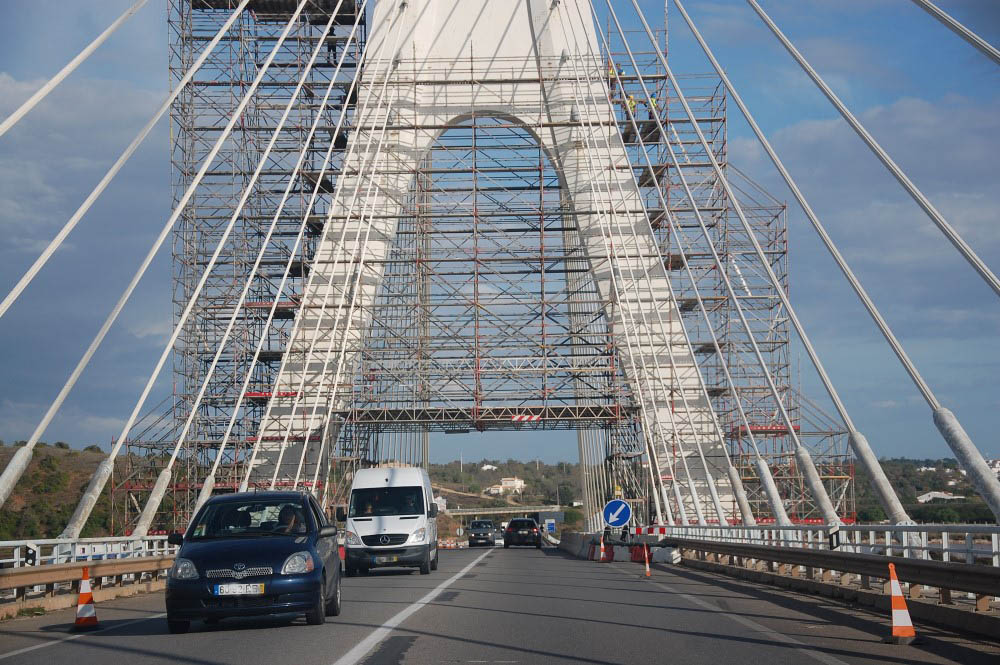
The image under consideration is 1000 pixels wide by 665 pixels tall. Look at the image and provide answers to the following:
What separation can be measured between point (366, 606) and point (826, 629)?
19.0 feet

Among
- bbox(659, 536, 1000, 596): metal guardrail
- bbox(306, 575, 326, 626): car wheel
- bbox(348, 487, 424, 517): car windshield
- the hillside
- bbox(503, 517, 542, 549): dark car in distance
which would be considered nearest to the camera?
bbox(659, 536, 1000, 596): metal guardrail

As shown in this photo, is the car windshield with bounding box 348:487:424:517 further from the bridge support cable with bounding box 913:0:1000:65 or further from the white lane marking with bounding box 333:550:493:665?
the bridge support cable with bounding box 913:0:1000:65

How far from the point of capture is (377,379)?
1821 inches

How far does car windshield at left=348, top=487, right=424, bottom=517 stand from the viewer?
25.7m

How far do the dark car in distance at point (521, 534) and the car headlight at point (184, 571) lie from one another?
38521 mm

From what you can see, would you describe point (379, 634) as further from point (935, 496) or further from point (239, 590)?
point (935, 496)

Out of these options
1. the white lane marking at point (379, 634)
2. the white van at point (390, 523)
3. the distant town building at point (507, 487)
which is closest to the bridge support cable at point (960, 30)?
the white lane marking at point (379, 634)

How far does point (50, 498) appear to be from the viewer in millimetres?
58875

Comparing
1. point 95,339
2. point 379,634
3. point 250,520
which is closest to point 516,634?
point 379,634

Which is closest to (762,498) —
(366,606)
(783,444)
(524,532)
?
(783,444)

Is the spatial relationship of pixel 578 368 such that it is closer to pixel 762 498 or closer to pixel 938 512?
pixel 762 498

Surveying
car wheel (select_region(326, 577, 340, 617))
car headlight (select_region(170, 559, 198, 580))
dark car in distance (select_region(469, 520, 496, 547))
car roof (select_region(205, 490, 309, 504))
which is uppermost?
dark car in distance (select_region(469, 520, 496, 547))

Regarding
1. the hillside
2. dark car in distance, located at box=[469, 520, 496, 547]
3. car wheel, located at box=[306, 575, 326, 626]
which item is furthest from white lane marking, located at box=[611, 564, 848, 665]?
dark car in distance, located at box=[469, 520, 496, 547]

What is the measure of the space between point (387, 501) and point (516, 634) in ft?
48.7
